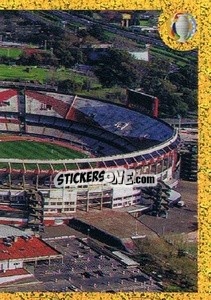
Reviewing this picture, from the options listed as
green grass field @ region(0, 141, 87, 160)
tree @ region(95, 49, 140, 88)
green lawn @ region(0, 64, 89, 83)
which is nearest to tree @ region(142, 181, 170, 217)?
tree @ region(95, 49, 140, 88)

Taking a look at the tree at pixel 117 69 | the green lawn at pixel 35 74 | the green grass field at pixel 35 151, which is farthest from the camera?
the green grass field at pixel 35 151

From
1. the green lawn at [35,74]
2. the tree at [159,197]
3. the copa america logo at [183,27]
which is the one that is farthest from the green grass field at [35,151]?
the copa america logo at [183,27]

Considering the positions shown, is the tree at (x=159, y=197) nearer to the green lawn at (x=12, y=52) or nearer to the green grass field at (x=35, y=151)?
the green grass field at (x=35, y=151)

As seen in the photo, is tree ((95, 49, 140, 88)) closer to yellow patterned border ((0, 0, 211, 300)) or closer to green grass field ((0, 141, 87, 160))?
yellow patterned border ((0, 0, 211, 300))

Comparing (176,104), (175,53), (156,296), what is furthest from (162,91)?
(156,296)

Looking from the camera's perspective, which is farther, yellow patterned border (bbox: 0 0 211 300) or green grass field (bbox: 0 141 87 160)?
green grass field (bbox: 0 141 87 160)

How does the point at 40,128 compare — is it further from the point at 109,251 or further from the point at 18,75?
the point at 109,251
